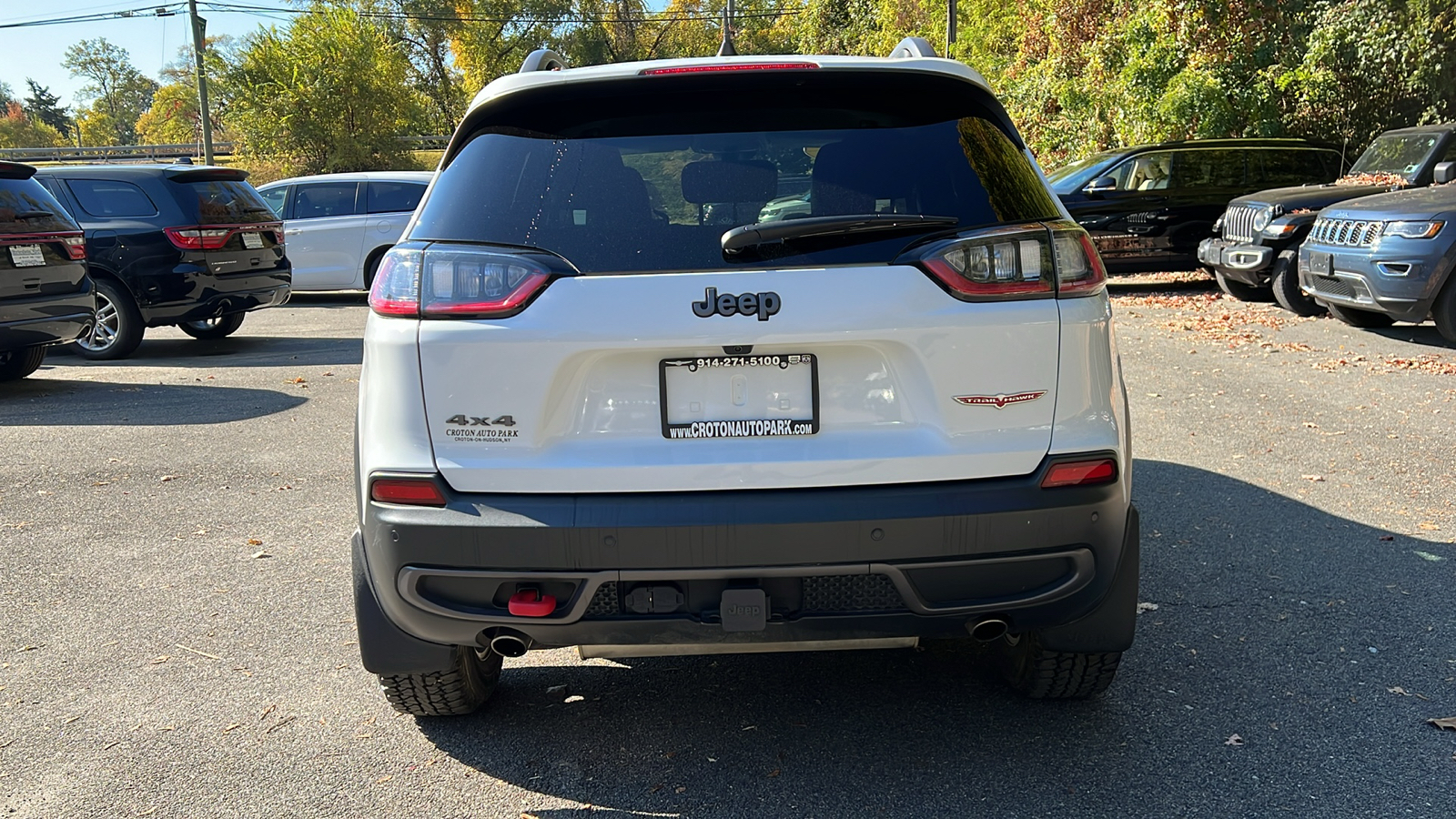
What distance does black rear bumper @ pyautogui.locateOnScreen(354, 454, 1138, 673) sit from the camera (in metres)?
2.63

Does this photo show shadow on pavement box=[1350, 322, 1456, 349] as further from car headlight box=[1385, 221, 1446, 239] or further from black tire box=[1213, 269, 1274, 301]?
black tire box=[1213, 269, 1274, 301]

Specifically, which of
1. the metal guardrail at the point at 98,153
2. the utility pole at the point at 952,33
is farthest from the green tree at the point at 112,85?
the utility pole at the point at 952,33

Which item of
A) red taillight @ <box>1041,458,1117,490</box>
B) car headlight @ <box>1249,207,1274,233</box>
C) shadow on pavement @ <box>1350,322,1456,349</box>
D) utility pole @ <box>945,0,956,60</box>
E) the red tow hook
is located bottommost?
shadow on pavement @ <box>1350,322,1456,349</box>

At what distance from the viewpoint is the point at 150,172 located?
11.0 metres

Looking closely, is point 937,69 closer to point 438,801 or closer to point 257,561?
point 438,801

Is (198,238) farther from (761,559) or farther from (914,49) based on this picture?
(761,559)

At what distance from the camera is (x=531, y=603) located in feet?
8.88

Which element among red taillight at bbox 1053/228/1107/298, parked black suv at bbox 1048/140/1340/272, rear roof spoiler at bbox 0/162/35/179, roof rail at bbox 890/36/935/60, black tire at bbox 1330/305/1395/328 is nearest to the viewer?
red taillight at bbox 1053/228/1107/298

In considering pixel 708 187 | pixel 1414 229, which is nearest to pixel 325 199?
pixel 1414 229

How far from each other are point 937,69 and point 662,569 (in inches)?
55.4

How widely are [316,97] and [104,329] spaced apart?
96.0ft

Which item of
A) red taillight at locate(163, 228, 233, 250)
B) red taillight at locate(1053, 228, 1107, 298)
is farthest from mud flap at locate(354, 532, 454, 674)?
red taillight at locate(163, 228, 233, 250)

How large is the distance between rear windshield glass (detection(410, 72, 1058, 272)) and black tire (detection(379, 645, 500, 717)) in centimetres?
116

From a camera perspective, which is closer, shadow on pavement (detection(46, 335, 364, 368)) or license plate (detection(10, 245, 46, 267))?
license plate (detection(10, 245, 46, 267))
